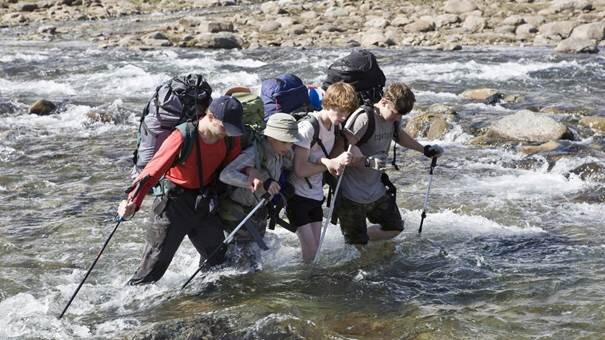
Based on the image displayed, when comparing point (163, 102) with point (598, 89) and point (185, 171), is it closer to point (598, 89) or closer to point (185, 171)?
point (185, 171)

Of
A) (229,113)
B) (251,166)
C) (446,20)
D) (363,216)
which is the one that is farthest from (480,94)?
(446,20)

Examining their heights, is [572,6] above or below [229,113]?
below

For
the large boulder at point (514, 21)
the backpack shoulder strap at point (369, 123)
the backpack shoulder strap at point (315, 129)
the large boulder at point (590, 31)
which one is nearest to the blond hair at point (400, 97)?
the backpack shoulder strap at point (369, 123)

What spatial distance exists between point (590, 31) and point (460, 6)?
9662mm

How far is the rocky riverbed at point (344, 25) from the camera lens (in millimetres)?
32469

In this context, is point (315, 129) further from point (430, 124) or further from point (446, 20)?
point (446, 20)

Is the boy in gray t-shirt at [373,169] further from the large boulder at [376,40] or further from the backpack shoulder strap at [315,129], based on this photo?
the large boulder at [376,40]

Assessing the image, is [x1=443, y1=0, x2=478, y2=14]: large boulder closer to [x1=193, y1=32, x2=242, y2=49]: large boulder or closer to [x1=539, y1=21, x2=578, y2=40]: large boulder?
[x1=539, y1=21, x2=578, y2=40]: large boulder

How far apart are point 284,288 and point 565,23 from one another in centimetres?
2760

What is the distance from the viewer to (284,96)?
776 cm

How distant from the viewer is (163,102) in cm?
761

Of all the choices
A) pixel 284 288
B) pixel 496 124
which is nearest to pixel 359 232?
pixel 284 288

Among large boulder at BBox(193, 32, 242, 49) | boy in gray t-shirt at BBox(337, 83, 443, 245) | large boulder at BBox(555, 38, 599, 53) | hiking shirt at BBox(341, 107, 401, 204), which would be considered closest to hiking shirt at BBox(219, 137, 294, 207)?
boy in gray t-shirt at BBox(337, 83, 443, 245)

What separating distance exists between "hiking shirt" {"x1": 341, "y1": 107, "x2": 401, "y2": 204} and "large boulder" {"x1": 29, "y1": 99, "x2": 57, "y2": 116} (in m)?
13.2
